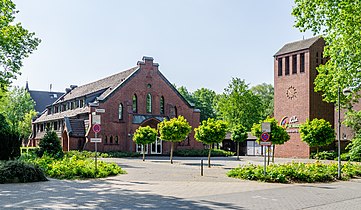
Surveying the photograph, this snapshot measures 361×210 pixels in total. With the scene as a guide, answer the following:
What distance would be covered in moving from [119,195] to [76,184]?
12.4 feet

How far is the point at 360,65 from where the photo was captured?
2366 cm

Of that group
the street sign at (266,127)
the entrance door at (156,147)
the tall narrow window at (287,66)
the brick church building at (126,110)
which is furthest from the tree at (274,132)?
the tall narrow window at (287,66)

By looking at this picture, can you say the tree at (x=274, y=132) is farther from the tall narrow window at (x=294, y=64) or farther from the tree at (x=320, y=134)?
the tall narrow window at (x=294, y=64)

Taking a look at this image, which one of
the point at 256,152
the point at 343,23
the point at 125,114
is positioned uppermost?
the point at 343,23

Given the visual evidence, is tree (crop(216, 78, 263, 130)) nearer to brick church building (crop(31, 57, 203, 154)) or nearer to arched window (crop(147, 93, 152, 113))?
brick church building (crop(31, 57, 203, 154))

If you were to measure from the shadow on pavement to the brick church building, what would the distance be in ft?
99.5

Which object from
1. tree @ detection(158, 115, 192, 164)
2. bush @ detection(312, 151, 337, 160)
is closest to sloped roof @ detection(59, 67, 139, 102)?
tree @ detection(158, 115, 192, 164)

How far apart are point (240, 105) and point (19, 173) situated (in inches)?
2155

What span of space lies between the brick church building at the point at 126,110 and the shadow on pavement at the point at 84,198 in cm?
3032

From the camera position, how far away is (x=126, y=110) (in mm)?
48250

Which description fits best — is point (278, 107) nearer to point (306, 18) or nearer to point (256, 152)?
point (256, 152)

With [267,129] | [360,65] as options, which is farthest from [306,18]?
[267,129]

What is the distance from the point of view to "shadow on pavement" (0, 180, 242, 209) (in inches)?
445

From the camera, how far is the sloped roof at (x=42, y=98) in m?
89.2
